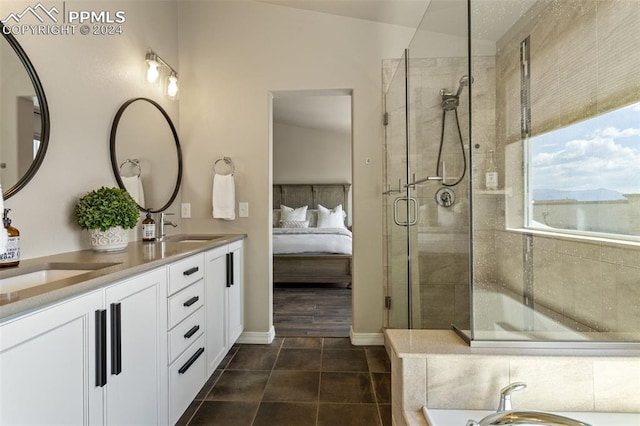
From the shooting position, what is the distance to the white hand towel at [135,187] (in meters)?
2.12

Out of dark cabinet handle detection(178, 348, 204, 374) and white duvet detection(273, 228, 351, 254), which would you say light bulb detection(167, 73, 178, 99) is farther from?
white duvet detection(273, 228, 351, 254)

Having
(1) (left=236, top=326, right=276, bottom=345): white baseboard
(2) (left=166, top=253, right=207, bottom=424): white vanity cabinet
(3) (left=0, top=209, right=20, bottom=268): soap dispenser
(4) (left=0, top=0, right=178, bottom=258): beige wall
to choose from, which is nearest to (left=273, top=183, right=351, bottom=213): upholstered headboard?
(1) (left=236, top=326, right=276, bottom=345): white baseboard

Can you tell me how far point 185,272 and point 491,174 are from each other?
72.8 inches

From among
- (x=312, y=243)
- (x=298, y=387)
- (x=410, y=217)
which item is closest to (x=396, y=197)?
(x=410, y=217)

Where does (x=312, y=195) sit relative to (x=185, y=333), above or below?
above

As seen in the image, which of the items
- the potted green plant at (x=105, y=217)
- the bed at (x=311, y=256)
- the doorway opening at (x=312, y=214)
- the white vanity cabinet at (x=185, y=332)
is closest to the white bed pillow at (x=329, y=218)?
the doorway opening at (x=312, y=214)

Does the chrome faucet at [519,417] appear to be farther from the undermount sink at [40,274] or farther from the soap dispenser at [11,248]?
the soap dispenser at [11,248]

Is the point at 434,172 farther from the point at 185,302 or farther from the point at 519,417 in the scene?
the point at 185,302

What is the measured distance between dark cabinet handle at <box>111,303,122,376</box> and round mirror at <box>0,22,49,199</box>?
2.38 ft

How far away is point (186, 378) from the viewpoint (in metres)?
1.71

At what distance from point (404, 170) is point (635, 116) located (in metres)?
1.29

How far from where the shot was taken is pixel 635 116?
1.54m

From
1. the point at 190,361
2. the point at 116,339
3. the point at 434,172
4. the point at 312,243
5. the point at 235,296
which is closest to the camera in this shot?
the point at 116,339

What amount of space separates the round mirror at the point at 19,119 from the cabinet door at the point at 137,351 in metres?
0.69
